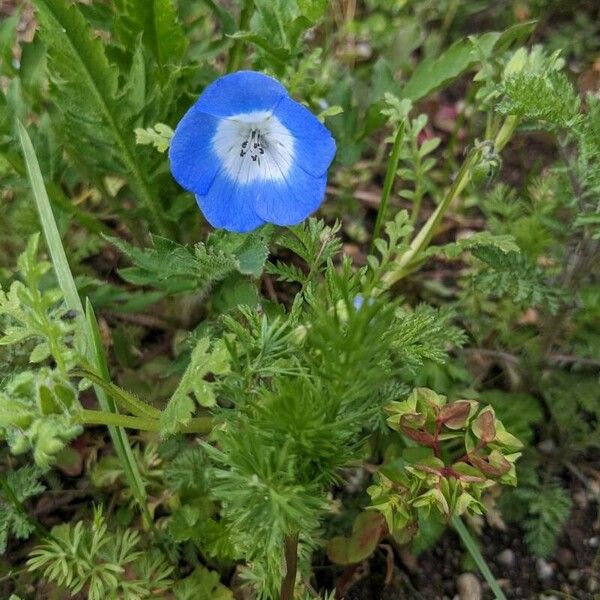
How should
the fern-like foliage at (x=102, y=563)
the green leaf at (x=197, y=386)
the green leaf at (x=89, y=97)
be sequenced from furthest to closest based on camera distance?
the green leaf at (x=89, y=97), the fern-like foliage at (x=102, y=563), the green leaf at (x=197, y=386)

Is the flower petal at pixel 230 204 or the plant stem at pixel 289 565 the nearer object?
the plant stem at pixel 289 565

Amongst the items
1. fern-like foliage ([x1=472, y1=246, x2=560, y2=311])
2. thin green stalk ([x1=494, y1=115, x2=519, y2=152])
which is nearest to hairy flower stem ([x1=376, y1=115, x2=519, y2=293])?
thin green stalk ([x1=494, y1=115, x2=519, y2=152])

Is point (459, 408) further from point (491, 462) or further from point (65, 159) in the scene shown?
point (65, 159)

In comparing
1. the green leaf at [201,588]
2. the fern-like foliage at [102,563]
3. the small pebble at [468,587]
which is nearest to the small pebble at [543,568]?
the small pebble at [468,587]

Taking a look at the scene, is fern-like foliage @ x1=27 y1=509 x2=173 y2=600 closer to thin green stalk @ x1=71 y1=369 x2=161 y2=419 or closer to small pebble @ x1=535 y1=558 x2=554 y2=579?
thin green stalk @ x1=71 y1=369 x2=161 y2=419

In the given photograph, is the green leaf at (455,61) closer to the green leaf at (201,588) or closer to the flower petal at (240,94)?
the flower petal at (240,94)

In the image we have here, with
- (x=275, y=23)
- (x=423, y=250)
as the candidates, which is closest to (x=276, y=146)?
(x=275, y=23)

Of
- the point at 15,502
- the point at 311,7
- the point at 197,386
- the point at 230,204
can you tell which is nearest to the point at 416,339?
the point at 197,386
